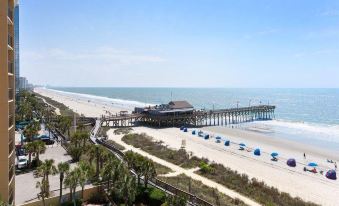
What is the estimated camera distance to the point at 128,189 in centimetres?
2259

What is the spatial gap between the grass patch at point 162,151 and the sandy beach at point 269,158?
2.77 metres

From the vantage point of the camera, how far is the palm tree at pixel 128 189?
22606mm

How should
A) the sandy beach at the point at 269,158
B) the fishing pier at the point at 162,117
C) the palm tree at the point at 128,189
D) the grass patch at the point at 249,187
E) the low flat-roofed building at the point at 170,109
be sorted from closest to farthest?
1. the palm tree at the point at 128,189
2. the grass patch at the point at 249,187
3. the sandy beach at the point at 269,158
4. the fishing pier at the point at 162,117
5. the low flat-roofed building at the point at 170,109

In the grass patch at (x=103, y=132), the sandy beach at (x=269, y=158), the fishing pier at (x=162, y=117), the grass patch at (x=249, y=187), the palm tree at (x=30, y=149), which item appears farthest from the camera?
the fishing pier at (x=162, y=117)

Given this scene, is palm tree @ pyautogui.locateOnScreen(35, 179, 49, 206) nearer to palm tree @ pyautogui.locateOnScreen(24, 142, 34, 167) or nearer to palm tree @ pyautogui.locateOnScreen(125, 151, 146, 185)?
palm tree @ pyautogui.locateOnScreen(125, 151, 146, 185)

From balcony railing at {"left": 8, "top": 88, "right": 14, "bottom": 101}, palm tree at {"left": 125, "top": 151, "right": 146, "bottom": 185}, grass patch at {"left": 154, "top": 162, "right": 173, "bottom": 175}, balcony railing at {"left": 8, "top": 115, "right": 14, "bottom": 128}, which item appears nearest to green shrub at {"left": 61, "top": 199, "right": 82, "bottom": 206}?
palm tree at {"left": 125, "top": 151, "right": 146, "bottom": 185}

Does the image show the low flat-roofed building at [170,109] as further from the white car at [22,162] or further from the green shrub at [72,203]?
the green shrub at [72,203]

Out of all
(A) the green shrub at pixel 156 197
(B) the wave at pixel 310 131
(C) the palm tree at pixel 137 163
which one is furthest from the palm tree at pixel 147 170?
(B) the wave at pixel 310 131

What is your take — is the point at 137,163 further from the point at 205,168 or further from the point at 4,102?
the point at 4,102

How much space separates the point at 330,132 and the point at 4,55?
74.0m

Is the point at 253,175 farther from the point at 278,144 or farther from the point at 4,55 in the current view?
the point at 4,55

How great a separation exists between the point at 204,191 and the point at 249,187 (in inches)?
201

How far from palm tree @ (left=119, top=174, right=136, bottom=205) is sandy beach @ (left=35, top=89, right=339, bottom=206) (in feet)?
54.1

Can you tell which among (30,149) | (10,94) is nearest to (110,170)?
(10,94)
